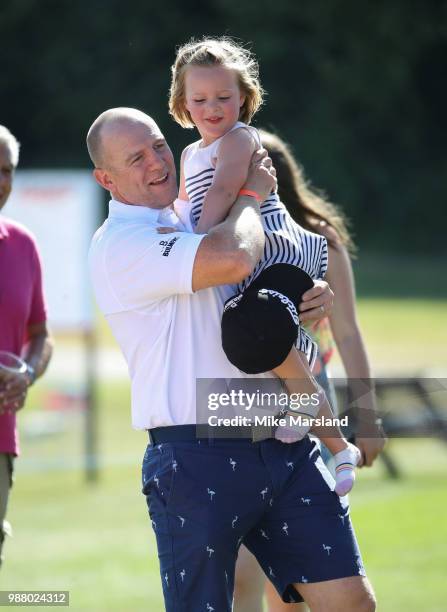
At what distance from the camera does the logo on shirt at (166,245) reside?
11.7 ft

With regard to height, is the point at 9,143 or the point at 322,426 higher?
the point at 9,143

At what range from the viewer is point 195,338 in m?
3.64

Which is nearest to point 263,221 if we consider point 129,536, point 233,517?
point 233,517

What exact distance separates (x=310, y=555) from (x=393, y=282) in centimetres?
2970

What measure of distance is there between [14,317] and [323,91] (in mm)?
36355

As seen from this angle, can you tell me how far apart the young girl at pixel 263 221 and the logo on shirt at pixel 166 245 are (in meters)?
0.14

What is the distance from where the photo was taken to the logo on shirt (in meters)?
3.56

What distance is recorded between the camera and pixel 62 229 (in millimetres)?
13617

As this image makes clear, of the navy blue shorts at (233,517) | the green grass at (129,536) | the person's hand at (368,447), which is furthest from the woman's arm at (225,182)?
the green grass at (129,536)

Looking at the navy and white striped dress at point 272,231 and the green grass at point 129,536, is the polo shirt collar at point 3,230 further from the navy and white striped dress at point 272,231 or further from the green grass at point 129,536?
the green grass at point 129,536

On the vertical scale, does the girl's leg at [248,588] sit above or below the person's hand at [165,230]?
below

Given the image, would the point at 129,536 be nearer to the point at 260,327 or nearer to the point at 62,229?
the point at 62,229

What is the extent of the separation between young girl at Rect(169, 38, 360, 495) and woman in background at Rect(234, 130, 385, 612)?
0.65 metres

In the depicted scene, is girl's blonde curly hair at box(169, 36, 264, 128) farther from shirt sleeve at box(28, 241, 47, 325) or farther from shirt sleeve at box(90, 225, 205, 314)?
shirt sleeve at box(28, 241, 47, 325)
